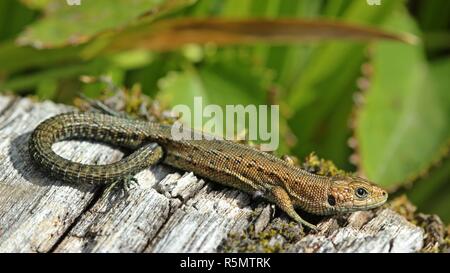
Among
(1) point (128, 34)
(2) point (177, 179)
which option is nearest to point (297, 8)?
(1) point (128, 34)

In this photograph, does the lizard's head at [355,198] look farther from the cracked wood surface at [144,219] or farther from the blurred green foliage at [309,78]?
the blurred green foliage at [309,78]

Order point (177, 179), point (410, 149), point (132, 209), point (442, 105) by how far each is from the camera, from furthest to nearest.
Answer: point (442, 105)
point (410, 149)
point (177, 179)
point (132, 209)

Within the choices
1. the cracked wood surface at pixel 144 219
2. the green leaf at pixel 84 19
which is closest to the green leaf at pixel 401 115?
the cracked wood surface at pixel 144 219

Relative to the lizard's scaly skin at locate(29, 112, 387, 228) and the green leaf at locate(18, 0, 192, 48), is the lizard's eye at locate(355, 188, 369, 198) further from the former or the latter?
the green leaf at locate(18, 0, 192, 48)

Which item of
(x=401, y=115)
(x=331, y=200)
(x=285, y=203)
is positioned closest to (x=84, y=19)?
(x=285, y=203)

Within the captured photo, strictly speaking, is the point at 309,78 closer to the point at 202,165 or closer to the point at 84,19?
the point at 84,19

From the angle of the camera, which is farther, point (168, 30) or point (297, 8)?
point (297, 8)
